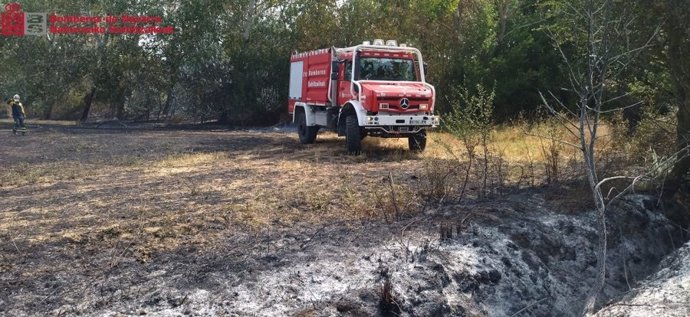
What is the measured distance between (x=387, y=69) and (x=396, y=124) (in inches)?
64.0

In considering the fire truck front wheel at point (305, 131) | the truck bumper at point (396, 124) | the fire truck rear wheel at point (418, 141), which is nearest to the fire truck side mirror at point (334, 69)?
the truck bumper at point (396, 124)

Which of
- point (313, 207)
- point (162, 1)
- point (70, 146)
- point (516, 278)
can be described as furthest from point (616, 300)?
point (162, 1)

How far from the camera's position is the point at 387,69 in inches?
536

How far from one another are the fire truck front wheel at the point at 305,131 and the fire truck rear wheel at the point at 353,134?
2.75 meters

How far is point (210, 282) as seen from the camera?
5305 millimetres

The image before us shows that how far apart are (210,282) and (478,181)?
17.6 feet

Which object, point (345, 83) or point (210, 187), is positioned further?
point (345, 83)

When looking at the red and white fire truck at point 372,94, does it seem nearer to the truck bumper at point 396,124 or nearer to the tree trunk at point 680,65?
the truck bumper at point 396,124

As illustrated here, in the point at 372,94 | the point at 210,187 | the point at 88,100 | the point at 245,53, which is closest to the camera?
the point at 210,187

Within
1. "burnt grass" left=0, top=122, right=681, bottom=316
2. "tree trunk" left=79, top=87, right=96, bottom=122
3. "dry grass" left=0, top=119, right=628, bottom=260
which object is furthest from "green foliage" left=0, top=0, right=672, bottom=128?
"burnt grass" left=0, top=122, right=681, bottom=316

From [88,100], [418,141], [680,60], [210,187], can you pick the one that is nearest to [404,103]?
[418,141]

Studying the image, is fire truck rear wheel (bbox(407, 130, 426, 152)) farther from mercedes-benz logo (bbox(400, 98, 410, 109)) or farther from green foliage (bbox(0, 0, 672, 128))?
green foliage (bbox(0, 0, 672, 128))

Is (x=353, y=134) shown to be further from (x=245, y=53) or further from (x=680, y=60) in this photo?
(x=245, y=53)

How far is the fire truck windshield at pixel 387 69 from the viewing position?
44.0 ft
